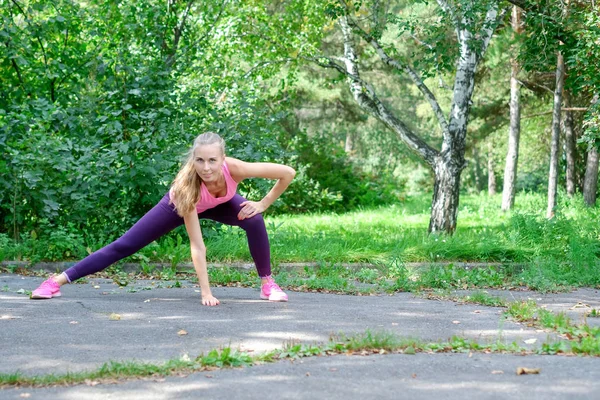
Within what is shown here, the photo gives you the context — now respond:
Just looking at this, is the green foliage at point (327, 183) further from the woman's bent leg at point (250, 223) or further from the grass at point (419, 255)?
the woman's bent leg at point (250, 223)

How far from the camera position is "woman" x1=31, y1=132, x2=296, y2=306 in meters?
5.91

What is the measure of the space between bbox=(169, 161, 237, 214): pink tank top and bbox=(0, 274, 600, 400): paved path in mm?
870

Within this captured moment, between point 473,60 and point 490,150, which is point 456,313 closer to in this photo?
point 473,60

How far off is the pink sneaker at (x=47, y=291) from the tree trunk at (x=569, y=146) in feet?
49.8

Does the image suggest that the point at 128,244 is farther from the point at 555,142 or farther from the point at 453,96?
the point at 555,142

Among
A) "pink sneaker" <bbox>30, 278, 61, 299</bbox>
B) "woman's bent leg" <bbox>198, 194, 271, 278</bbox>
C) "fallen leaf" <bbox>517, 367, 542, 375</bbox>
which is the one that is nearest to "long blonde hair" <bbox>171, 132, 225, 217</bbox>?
"woman's bent leg" <bbox>198, 194, 271, 278</bbox>

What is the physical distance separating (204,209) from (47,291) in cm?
158

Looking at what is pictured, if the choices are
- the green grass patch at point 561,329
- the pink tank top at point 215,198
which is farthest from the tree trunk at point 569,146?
the pink tank top at point 215,198

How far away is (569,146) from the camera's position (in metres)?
19.5

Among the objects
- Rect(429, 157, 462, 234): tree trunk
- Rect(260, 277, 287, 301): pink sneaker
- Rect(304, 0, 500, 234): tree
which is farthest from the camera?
Rect(429, 157, 462, 234): tree trunk

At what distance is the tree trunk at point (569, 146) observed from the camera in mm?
18969

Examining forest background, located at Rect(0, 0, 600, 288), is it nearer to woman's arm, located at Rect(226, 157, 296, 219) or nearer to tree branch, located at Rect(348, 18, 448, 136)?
tree branch, located at Rect(348, 18, 448, 136)

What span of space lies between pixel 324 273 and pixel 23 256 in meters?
3.53

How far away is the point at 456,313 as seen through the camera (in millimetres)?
5926
